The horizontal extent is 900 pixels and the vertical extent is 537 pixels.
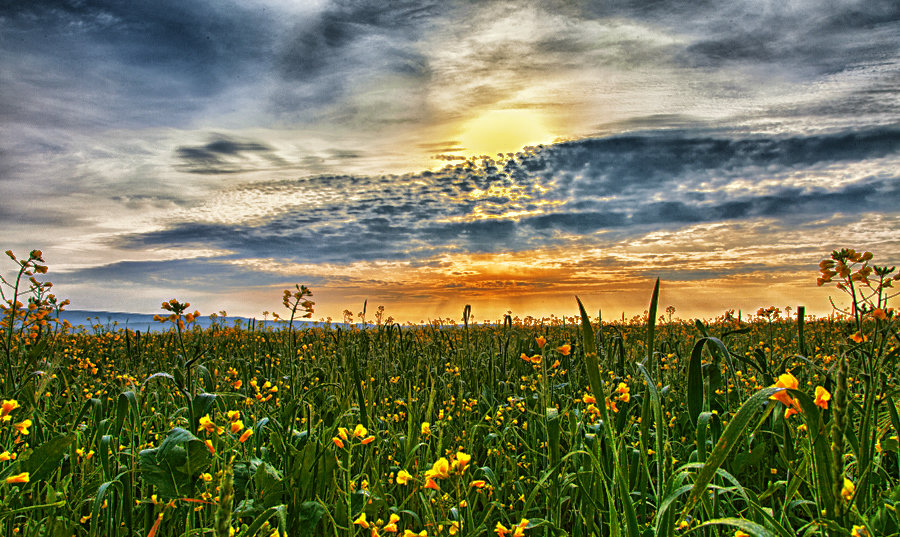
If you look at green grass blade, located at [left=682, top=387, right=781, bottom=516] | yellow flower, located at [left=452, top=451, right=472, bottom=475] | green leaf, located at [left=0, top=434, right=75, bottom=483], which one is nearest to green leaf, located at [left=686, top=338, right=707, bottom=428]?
green grass blade, located at [left=682, top=387, right=781, bottom=516]

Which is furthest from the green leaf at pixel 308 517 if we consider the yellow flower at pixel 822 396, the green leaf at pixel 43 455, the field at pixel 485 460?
the yellow flower at pixel 822 396

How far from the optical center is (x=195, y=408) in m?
2.51

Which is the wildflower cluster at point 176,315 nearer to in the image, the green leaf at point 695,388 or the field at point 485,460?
the field at point 485,460

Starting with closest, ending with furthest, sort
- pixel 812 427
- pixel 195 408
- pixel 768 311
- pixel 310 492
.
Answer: pixel 812 427, pixel 195 408, pixel 310 492, pixel 768 311

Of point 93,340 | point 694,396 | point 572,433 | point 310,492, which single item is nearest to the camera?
point 694,396

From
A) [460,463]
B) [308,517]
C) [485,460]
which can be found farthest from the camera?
[485,460]

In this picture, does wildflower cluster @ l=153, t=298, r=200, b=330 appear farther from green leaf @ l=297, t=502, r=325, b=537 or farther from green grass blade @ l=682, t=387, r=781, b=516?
green grass blade @ l=682, t=387, r=781, b=516

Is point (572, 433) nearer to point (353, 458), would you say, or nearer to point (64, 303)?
point (353, 458)

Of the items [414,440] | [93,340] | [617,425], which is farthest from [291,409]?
[93,340]

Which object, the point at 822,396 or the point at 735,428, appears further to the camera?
the point at 822,396

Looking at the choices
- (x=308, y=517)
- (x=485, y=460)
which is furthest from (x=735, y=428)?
(x=485, y=460)

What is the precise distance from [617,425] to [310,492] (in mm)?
1865

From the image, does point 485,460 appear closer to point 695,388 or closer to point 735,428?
point 695,388

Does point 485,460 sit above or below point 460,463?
below
